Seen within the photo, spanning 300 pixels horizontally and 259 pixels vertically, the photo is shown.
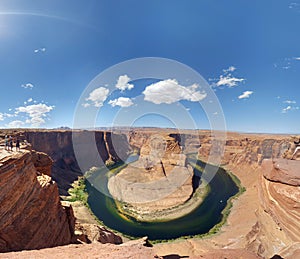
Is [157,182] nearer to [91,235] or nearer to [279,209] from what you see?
[91,235]

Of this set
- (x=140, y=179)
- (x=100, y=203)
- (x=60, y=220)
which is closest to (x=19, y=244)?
(x=60, y=220)

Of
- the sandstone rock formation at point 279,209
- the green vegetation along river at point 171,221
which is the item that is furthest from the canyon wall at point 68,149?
the sandstone rock formation at point 279,209

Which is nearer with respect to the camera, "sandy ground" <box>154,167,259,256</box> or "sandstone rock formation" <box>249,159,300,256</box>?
"sandstone rock formation" <box>249,159,300,256</box>

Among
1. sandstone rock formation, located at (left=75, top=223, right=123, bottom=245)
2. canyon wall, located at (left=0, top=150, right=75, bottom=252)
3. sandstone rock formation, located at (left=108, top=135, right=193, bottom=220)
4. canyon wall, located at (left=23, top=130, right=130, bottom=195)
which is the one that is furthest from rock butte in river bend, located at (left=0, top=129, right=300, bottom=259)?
canyon wall, located at (left=23, top=130, right=130, bottom=195)

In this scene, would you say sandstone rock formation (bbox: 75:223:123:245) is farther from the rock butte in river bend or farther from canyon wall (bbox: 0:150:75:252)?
canyon wall (bbox: 0:150:75:252)

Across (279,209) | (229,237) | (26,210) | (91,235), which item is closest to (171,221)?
(229,237)

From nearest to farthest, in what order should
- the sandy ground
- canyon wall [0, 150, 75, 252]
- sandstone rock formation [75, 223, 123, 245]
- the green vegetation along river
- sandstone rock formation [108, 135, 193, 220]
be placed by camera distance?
canyon wall [0, 150, 75, 252], sandstone rock formation [75, 223, 123, 245], the sandy ground, the green vegetation along river, sandstone rock formation [108, 135, 193, 220]

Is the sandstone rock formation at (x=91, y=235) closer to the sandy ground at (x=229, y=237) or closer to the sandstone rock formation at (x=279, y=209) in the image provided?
the sandy ground at (x=229, y=237)
